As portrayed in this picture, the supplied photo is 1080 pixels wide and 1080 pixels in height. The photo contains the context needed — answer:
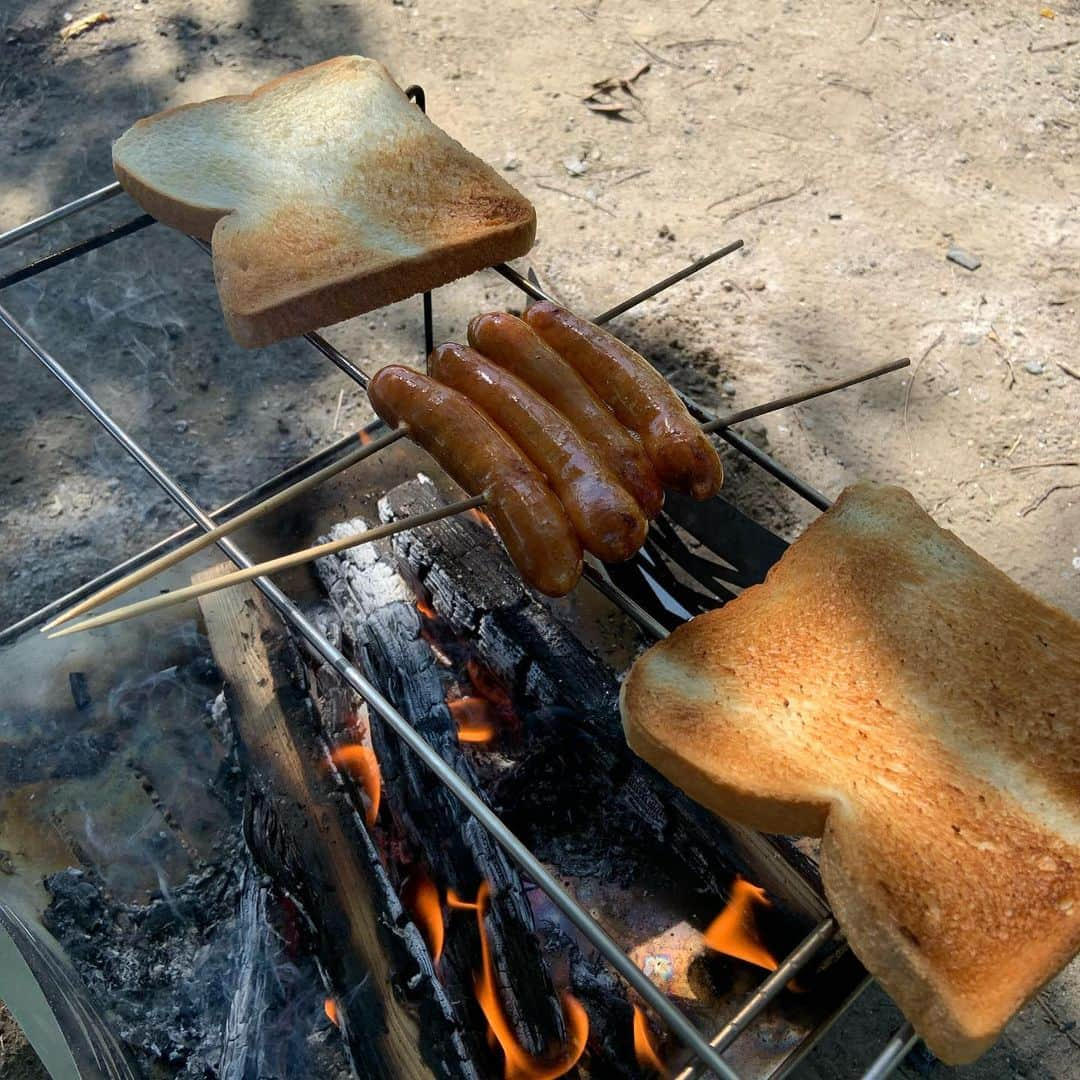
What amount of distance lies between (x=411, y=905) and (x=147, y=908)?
64cm

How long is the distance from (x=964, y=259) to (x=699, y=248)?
1132 millimetres

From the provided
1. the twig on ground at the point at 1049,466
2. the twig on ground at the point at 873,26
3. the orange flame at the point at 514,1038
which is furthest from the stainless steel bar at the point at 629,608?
the twig on ground at the point at 873,26

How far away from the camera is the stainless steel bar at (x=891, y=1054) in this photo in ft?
4.95

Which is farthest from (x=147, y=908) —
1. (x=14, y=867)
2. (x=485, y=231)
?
(x=485, y=231)

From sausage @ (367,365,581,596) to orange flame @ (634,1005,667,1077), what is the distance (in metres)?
0.94

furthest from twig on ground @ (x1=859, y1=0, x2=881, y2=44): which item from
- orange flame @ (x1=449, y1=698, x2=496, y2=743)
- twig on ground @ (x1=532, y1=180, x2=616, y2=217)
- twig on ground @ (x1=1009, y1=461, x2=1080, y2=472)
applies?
orange flame @ (x1=449, y1=698, x2=496, y2=743)

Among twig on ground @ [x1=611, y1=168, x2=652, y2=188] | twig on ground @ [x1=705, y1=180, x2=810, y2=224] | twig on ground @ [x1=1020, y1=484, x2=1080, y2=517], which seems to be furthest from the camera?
twig on ground @ [x1=611, y1=168, x2=652, y2=188]

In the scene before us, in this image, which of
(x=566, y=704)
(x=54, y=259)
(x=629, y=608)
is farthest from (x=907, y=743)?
(x=54, y=259)

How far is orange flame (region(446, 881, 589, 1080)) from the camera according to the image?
215 cm

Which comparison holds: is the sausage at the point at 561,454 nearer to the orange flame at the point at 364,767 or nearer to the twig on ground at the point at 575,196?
the orange flame at the point at 364,767

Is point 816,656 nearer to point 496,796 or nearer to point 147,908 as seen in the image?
point 496,796

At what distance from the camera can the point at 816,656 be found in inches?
80.0

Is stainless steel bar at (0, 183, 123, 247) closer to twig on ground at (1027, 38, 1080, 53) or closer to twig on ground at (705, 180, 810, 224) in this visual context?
twig on ground at (705, 180, 810, 224)

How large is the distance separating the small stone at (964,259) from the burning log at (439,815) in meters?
2.92
